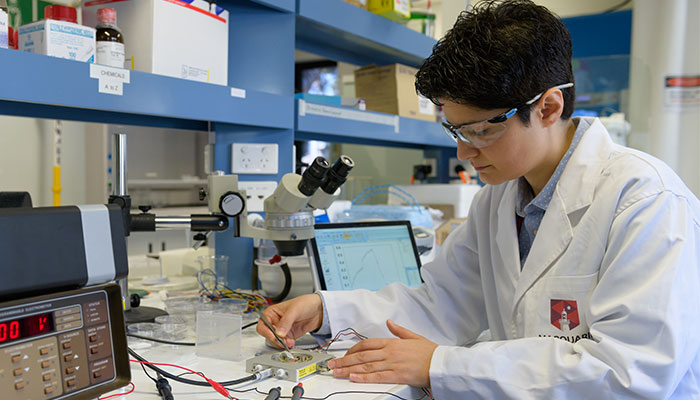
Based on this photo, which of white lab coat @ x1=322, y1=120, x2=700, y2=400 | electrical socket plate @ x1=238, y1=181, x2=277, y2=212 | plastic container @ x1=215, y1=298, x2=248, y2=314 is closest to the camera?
white lab coat @ x1=322, y1=120, x2=700, y2=400

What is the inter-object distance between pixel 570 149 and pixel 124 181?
1065 millimetres

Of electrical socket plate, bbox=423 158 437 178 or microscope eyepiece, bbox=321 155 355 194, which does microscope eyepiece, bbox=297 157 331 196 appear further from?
electrical socket plate, bbox=423 158 437 178

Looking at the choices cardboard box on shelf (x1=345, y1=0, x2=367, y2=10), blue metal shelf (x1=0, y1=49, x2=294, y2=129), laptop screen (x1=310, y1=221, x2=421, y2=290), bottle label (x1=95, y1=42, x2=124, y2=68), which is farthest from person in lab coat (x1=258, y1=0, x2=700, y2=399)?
cardboard box on shelf (x1=345, y1=0, x2=367, y2=10)

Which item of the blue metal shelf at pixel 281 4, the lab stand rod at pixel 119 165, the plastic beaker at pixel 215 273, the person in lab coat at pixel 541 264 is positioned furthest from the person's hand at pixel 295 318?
the blue metal shelf at pixel 281 4

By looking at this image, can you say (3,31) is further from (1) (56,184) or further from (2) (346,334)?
(1) (56,184)

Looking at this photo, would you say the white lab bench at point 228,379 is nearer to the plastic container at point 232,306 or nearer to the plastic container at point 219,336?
the plastic container at point 219,336

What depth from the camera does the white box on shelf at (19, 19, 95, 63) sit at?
4.13 feet

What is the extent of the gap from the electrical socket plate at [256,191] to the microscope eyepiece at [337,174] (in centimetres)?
59

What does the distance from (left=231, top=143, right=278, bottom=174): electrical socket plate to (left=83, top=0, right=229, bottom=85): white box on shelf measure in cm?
27

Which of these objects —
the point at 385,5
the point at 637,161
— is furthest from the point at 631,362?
the point at 385,5

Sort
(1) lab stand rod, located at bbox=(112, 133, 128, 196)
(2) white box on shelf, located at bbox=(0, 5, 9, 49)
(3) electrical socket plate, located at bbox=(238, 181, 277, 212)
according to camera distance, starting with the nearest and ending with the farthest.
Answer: (2) white box on shelf, located at bbox=(0, 5, 9, 49) → (1) lab stand rod, located at bbox=(112, 133, 128, 196) → (3) electrical socket plate, located at bbox=(238, 181, 277, 212)

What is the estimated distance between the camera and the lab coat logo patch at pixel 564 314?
108 cm

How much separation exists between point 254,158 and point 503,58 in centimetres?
102

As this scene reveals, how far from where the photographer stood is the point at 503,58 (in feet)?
3.55
